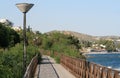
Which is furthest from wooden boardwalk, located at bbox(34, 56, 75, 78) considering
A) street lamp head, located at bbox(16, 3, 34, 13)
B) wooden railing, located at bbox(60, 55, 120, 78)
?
street lamp head, located at bbox(16, 3, 34, 13)

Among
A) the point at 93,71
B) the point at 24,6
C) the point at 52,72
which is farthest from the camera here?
the point at 52,72

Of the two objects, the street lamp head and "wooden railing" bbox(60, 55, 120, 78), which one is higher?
the street lamp head

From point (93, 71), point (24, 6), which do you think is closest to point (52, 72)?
point (24, 6)

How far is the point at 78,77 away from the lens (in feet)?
98.4

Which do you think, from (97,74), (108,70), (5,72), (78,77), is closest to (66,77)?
(78,77)

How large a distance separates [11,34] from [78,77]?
217ft

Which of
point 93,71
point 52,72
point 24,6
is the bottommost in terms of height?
point 52,72

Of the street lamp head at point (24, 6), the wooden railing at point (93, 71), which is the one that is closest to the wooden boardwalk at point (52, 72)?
the wooden railing at point (93, 71)

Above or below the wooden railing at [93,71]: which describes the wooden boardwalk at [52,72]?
below

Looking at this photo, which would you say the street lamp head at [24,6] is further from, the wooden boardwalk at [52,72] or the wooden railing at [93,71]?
the wooden boardwalk at [52,72]

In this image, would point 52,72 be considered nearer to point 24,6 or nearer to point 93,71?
point 24,6

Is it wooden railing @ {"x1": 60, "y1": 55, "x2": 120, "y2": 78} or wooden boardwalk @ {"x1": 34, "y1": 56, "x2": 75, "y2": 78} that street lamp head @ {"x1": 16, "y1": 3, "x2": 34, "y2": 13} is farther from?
wooden boardwalk @ {"x1": 34, "y1": 56, "x2": 75, "y2": 78}

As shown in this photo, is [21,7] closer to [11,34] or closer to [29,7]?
[29,7]

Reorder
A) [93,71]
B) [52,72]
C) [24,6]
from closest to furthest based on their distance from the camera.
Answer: [93,71], [24,6], [52,72]
